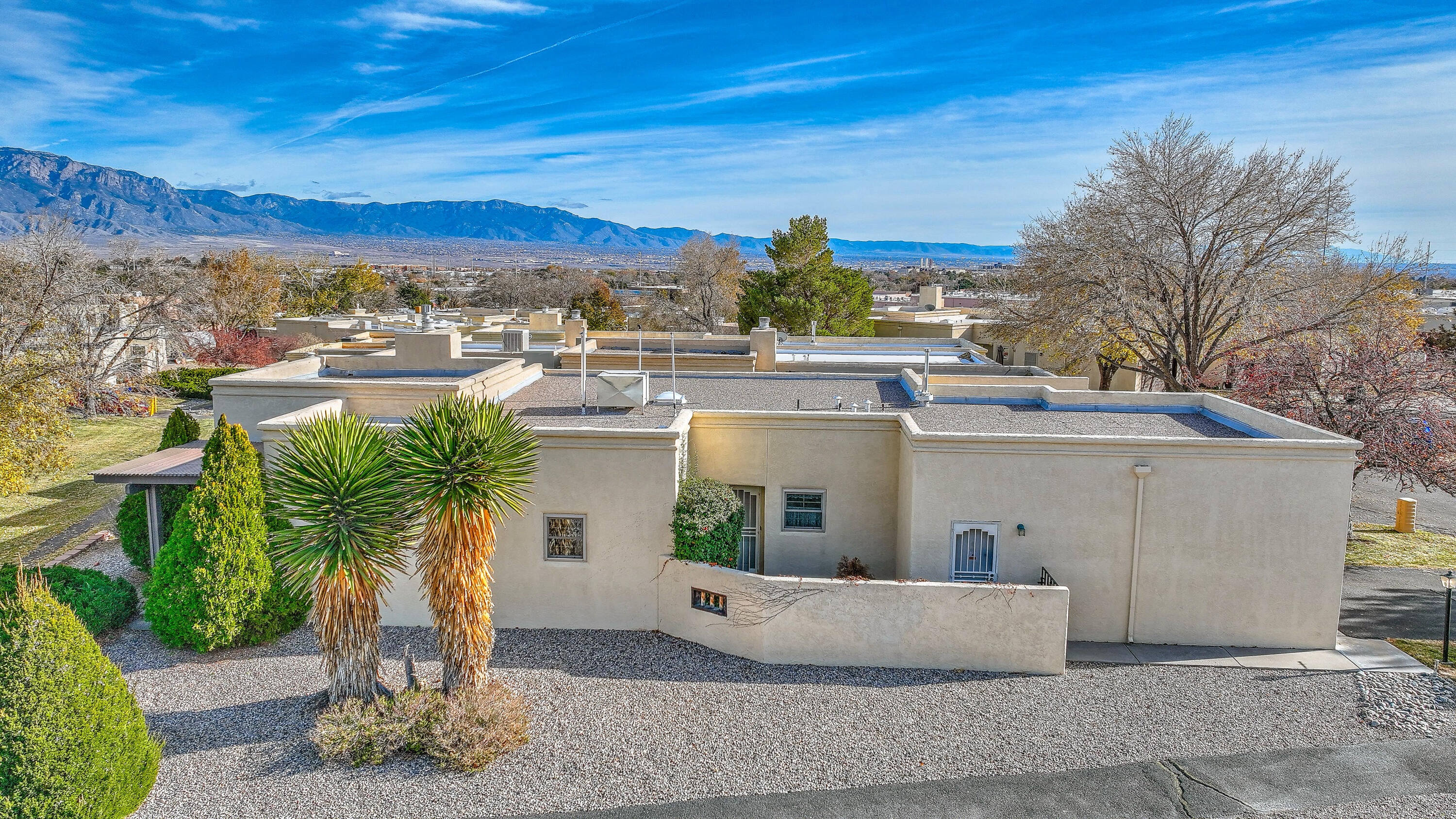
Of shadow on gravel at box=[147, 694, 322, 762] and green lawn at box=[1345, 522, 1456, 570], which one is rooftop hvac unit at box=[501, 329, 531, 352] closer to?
shadow on gravel at box=[147, 694, 322, 762]

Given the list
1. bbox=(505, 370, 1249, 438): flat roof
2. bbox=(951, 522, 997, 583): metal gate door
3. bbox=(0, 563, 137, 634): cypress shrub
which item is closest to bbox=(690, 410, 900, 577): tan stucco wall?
bbox=(505, 370, 1249, 438): flat roof

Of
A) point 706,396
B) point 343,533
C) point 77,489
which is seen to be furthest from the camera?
point 77,489

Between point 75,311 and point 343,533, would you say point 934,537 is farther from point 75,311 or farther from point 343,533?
point 75,311

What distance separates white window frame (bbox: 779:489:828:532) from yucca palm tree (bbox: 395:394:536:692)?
17.0 feet

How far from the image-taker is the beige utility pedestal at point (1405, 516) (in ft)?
64.0

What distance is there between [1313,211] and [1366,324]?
3.40m

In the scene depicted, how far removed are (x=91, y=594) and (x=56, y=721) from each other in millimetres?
5778

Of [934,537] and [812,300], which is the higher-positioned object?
[812,300]

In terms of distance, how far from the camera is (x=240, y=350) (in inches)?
1670

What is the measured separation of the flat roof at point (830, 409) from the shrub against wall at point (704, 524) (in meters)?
1.34

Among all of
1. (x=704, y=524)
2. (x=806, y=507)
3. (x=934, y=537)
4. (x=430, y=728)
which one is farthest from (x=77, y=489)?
(x=934, y=537)

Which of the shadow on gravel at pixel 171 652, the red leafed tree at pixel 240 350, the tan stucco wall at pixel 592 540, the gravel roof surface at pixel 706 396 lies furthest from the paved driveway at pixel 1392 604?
the red leafed tree at pixel 240 350

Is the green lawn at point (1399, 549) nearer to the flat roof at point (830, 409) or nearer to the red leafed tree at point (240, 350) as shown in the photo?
the flat roof at point (830, 409)

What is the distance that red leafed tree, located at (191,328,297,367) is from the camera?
135 feet
